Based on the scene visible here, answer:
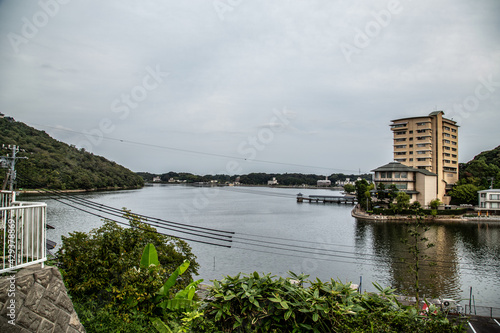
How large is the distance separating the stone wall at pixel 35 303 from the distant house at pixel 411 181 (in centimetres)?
4878

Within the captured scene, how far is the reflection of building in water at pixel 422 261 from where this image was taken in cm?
1605

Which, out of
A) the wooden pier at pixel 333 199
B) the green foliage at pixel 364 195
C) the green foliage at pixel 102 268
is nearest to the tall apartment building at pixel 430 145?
the green foliage at pixel 364 195

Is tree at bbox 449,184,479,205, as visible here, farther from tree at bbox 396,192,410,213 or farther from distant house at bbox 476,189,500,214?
tree at bbox 396,192,410,213

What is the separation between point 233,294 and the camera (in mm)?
3111

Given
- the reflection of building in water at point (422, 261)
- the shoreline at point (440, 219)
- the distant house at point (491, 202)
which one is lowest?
the reflection of building in water at point (422, 261)

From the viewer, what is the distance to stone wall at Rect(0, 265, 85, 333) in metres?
2.95

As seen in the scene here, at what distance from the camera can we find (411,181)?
156ft

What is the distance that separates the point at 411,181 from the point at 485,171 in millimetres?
17434

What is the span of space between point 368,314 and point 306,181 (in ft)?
405

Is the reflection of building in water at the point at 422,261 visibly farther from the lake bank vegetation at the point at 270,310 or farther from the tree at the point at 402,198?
the tree at the point at 402,198

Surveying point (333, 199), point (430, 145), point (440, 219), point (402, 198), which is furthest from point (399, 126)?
point (333, 199)

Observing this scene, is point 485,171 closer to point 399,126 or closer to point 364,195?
point 399,126

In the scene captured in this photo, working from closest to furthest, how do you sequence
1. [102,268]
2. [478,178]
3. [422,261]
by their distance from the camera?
[102,268]
[422,261]
[478,178]

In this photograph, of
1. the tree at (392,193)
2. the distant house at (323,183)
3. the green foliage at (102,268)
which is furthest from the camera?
the distant house at (323,183)
